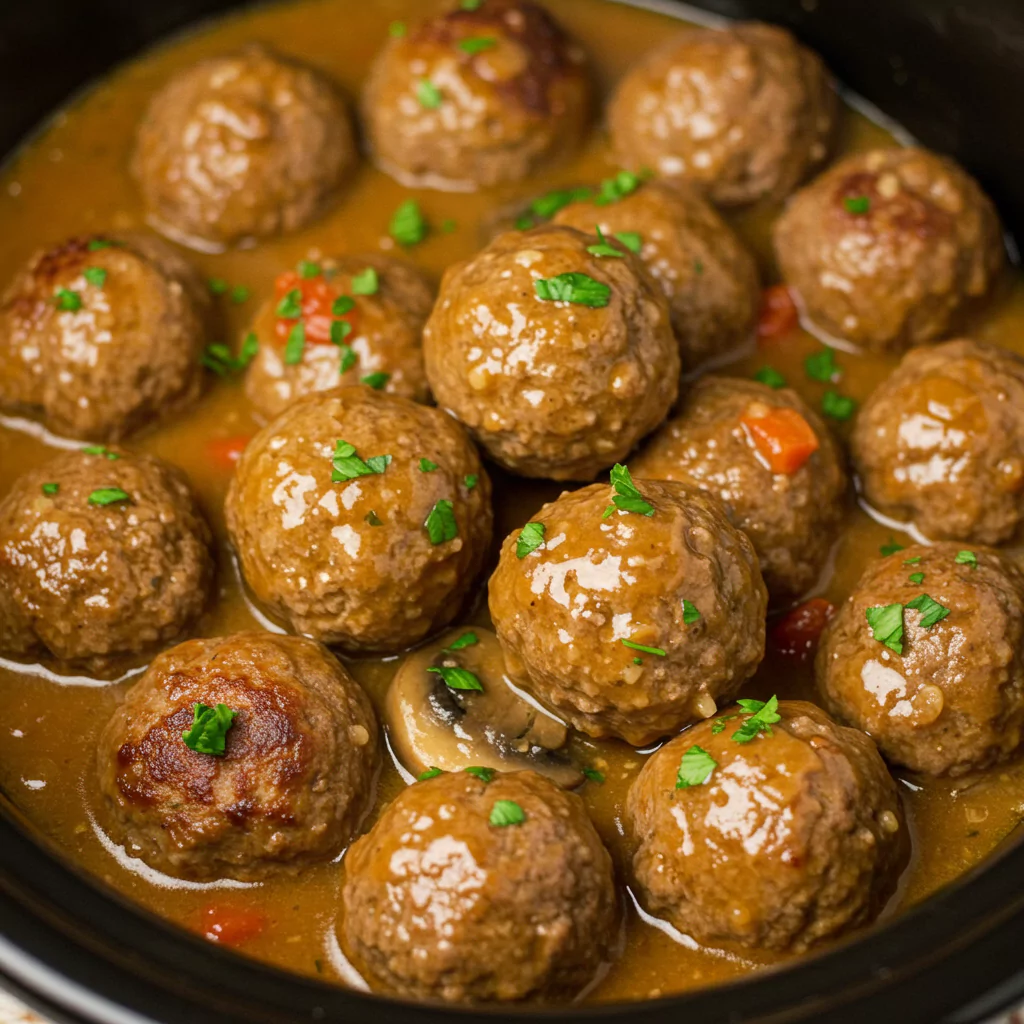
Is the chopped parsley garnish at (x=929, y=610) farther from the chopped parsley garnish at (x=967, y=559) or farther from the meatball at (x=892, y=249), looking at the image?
the meatball at (x=892, y=249)

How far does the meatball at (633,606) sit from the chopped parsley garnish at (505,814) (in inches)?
17.1

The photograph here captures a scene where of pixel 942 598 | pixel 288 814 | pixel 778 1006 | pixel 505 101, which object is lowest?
pixel 288 814

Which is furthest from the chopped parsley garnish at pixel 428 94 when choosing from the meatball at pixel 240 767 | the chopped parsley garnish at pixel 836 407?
the meatball at pixel 240 767

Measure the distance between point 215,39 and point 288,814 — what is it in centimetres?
384

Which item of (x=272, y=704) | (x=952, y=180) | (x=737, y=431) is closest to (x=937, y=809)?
(x=737, y=431)

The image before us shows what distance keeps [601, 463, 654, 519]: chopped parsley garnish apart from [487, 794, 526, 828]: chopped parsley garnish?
2.74 feet

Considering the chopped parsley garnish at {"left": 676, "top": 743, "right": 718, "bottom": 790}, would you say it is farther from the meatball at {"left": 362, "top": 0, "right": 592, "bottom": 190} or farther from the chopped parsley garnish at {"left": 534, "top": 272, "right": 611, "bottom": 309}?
the meatball at {"left": 362, "top": 0, "right": 592, "bottom": 190}

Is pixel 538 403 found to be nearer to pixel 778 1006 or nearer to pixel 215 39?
pixel 778 1006

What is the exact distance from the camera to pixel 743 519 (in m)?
4.32

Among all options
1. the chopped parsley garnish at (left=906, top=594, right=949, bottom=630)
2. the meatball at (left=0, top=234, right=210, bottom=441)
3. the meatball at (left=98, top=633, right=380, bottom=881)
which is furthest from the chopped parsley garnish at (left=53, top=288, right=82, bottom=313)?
the chopped parsley garnish at (left=906, top=594, right=949, bottom=630)

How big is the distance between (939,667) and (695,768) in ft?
2.70

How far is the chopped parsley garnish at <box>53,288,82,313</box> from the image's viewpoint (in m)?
4.62

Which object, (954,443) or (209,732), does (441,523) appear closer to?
(209,732)

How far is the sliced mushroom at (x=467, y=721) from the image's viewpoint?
4105mm
